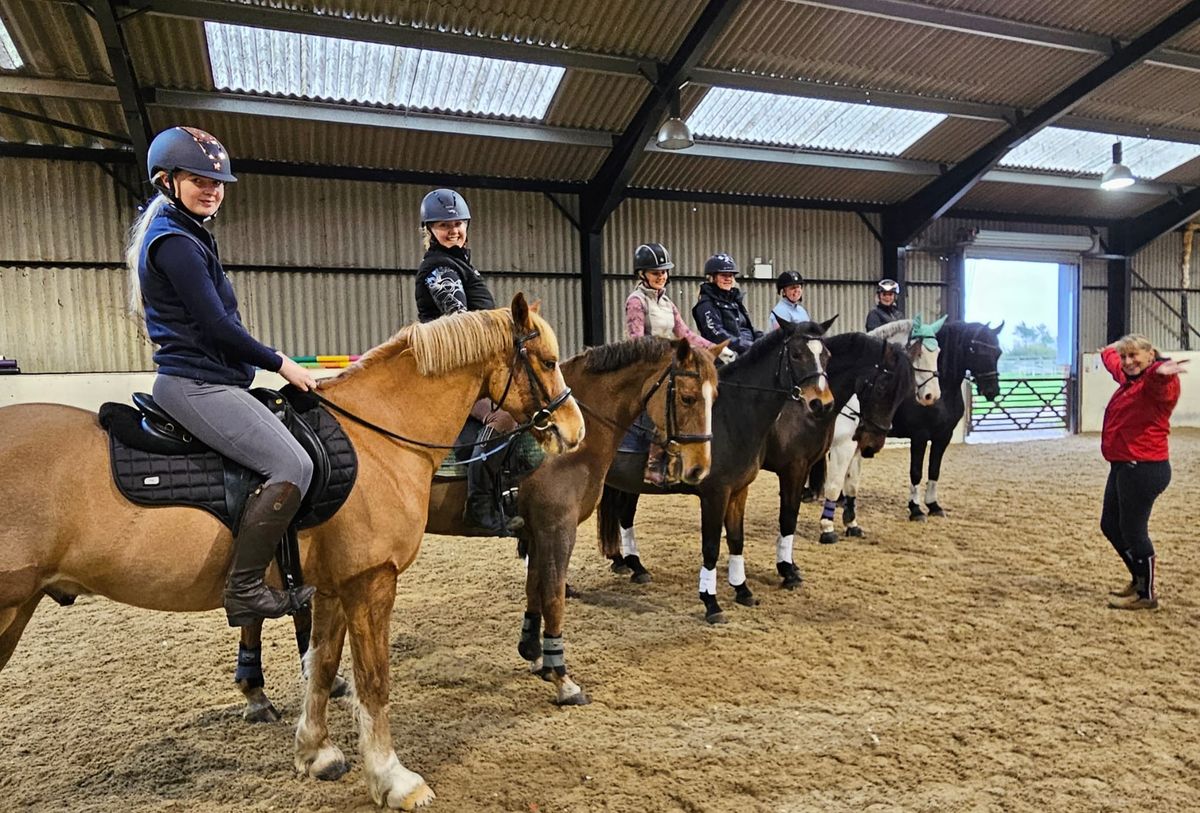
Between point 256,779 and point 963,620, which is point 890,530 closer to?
point 963,620

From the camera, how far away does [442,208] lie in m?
3.37

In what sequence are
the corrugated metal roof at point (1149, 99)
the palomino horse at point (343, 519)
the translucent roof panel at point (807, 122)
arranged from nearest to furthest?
the palomino horse at point (343, 519) → the translucent roof panel at point (807, 122) → the corrugated metal roof at point (1149, 99)

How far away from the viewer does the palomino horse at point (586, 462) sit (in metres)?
3.46

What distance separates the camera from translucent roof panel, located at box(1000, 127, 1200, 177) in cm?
1255

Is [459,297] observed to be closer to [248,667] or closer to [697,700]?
[248,667]

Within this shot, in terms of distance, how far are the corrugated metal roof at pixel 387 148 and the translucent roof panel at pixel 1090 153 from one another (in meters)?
8.16

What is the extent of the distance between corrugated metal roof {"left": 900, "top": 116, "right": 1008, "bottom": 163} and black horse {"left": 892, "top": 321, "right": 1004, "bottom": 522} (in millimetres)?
5105

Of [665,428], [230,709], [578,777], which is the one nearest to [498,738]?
[578,777]

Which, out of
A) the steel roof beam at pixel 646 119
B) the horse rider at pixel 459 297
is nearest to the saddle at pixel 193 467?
the horse rider at pixel 459 297

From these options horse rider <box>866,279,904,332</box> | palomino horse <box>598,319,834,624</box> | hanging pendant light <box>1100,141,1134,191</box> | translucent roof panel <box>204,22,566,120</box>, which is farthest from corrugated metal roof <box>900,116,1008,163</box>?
palomino horse <box>598,319,834,624</box>

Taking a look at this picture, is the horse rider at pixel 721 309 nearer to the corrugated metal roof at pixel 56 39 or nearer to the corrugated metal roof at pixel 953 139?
the corrugated metal roof at pixel 56 39

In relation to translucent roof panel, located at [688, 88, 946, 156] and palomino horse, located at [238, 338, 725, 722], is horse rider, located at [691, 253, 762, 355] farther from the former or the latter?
translucent roof panel, located at [688, 88, 946, 156]

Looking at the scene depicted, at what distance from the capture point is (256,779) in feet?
9.09

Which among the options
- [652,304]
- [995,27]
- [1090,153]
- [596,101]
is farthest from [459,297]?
[1090,153]
